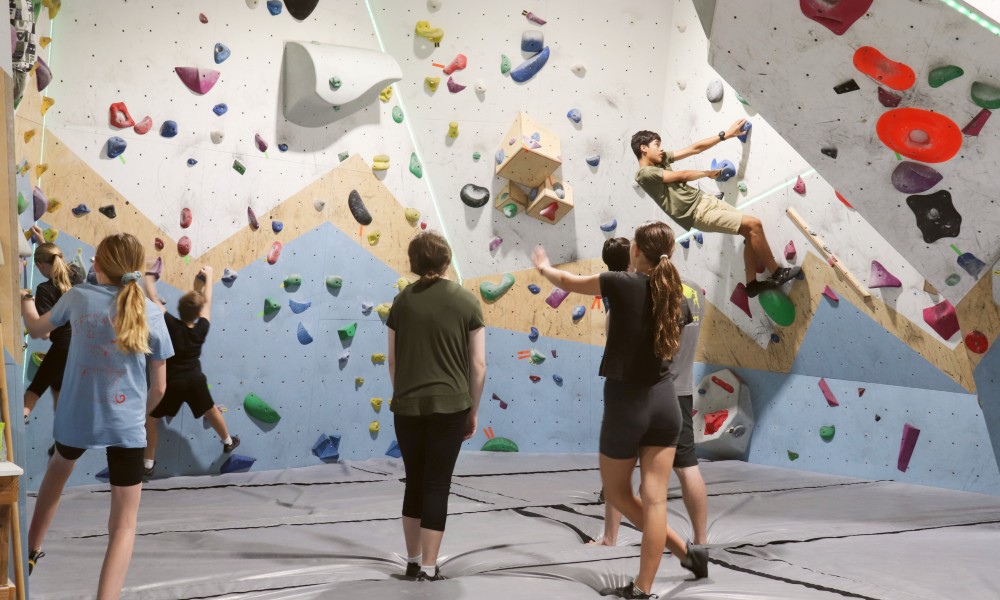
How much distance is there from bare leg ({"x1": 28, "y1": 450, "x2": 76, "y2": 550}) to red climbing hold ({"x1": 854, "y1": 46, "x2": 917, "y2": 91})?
125 inches

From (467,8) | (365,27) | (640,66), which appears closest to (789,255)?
(640,66)

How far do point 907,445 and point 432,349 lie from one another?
10.8 feet

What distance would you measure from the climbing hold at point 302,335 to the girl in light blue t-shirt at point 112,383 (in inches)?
113

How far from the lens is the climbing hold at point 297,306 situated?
5.57 metres

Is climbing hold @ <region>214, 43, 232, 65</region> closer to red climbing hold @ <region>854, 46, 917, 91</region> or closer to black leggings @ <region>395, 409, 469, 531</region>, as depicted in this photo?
black leggings @ <region>395, 409, 469, 531</region>

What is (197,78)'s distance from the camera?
522 cm

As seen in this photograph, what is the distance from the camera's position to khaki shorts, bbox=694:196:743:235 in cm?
545

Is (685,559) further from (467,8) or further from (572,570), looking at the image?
(467,8)

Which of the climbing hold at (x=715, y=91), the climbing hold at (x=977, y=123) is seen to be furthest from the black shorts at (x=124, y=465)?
the climbing hold at (x=715, y=91)

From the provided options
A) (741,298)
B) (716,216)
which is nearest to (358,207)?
(716,216)

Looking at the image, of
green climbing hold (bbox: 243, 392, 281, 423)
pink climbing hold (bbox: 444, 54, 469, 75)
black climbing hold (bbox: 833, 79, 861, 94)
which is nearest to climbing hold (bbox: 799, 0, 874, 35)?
black climbing hold (bbox: 833, 79, 861, 94)

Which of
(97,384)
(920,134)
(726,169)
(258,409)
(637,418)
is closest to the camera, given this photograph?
(97,384)

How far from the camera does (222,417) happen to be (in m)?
5.25

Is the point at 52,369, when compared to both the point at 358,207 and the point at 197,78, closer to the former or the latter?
the point at 197,78
